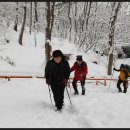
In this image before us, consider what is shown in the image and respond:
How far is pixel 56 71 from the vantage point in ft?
27.0

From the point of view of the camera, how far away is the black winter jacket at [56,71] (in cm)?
815

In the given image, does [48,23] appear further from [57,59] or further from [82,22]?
[82,22]

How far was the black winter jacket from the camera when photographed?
8148mm

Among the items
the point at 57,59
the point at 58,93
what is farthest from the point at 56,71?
the point at 58,93

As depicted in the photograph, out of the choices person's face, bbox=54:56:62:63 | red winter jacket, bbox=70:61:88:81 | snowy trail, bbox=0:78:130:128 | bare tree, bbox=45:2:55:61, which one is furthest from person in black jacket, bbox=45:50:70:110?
bare tree, bbox=45:2:55:61

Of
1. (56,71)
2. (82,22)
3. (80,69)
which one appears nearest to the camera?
(56,71)

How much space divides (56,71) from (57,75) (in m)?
0.12

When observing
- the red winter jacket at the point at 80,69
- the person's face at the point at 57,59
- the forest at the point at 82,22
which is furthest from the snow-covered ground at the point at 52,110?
the forest at the point at 82,22

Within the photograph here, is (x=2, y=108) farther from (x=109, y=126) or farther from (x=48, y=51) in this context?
(x=48, y=51)

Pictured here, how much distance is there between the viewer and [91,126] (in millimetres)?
6727

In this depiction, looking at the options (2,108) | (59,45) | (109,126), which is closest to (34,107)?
(2,108)

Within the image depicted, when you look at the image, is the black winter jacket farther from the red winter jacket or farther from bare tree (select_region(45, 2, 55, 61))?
bare tree (select_region(45, 2, 55, 61))

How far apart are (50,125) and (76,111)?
4.74ft

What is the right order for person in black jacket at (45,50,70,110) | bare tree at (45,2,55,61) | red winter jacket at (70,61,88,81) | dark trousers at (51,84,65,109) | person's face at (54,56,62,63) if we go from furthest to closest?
1. bare tree at (45,2,55,61)
2. red winter jacket at (70,61,88,81)
3. dark trousers at (51,84,65,109)
4. person in black jacket at (45,50,70,110)
5. person's face at (54,56,62,63)
